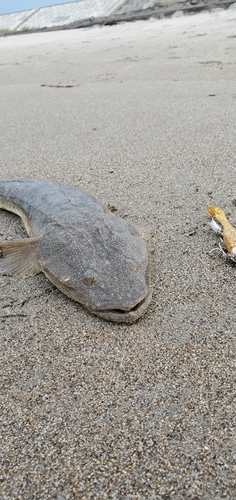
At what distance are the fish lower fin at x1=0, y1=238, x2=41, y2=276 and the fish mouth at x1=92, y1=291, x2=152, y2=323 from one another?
60cm

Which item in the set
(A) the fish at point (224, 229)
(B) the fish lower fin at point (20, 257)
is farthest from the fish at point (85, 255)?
(A) the fish at point (224, 229)

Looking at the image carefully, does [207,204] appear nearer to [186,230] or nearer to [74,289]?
[186,230]

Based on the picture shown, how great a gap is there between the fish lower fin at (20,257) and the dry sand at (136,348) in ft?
0.24

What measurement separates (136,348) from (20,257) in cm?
102

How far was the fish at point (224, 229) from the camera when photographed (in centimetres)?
248

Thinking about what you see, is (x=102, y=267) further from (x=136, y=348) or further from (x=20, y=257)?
(x=20, y=257)

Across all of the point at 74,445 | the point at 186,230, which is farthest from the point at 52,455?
the point at 186,230

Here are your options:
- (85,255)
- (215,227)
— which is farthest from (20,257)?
(215,227)

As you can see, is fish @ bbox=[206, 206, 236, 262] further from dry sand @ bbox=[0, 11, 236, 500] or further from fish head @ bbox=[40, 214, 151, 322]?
fish head @ bbox=[40, 214, 151, 322]

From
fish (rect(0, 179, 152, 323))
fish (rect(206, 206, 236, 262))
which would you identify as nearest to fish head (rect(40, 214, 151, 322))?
fish (rect(0, 179, 152, 323))

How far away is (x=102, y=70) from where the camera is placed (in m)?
7.76

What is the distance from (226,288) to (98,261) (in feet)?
2.33

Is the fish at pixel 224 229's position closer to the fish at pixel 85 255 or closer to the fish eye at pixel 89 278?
the fish at pixel 85 255

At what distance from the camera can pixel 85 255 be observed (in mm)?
2330
